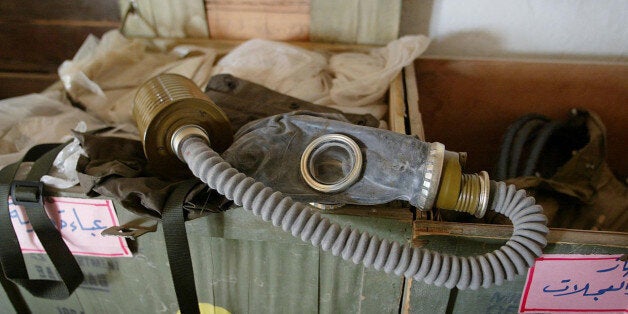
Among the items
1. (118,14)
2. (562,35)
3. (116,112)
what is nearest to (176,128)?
(116,112)

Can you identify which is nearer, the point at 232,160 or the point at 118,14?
the point at 232,160

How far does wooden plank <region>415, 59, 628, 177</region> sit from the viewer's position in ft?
4.06

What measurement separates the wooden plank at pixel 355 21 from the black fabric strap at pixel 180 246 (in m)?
0.78

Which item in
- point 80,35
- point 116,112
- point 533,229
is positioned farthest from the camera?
point 80,35

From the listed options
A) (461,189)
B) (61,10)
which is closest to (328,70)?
(461,189)

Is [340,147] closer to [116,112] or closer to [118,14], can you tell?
[116,112]

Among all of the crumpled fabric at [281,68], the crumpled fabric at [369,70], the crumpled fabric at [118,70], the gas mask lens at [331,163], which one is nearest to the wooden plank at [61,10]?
the crumpled fabric at [118,70]

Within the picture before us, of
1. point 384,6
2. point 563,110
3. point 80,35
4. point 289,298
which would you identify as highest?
point 384,6

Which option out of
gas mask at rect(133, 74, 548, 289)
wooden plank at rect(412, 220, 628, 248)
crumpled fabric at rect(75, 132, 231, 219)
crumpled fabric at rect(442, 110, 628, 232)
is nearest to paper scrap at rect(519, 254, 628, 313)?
wooden plank at rect(412, 220, 628, 248)

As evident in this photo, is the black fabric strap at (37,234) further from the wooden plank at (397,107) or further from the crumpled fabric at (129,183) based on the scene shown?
the wooden plank at (397,107)

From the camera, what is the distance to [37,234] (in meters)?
0.73

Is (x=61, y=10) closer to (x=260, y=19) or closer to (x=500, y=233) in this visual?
(x=260, y=19)

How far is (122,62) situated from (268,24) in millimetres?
459

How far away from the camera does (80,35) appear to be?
141cm
